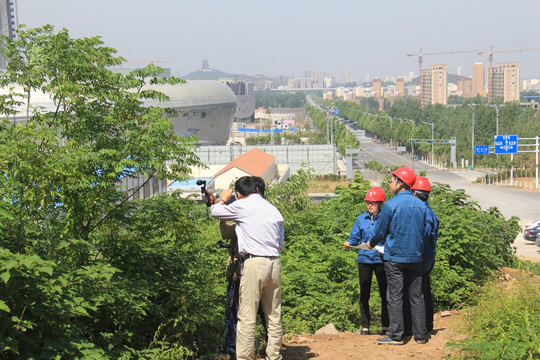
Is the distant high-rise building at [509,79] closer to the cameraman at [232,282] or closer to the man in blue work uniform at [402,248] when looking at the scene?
the man in blue work uniform at [402,248]

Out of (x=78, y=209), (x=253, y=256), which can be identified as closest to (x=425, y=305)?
(x=253, y=256)

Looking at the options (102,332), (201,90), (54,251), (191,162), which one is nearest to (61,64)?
(191,162)

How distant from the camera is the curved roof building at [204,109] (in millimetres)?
78562

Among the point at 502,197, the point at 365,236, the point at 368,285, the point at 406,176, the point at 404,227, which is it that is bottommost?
the point at 502,197

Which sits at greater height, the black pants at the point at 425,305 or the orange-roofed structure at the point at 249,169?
the black pants at the point at 425,305

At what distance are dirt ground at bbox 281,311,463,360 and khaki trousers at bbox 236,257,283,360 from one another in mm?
619

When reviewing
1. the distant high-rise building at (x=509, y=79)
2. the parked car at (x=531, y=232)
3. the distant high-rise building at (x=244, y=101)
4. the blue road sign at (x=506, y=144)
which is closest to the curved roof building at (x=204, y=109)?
the blue road sign at (x=506, y=144)

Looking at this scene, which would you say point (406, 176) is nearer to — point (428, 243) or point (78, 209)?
point (428, 243)

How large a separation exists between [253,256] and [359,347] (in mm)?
1640

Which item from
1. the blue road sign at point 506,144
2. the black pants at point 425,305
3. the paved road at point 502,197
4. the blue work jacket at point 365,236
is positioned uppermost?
the blue work jacket at point 365,236

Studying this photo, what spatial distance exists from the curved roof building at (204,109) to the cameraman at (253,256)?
71138mm

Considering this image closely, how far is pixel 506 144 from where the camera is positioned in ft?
157

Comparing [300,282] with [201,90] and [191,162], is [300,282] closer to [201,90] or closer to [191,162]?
[191,162]

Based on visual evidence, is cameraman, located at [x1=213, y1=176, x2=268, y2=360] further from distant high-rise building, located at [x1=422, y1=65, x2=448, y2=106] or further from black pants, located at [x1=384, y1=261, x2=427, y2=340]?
distant high-rise building, located at [x1=422, y1=65, x2=448, y2=106]
